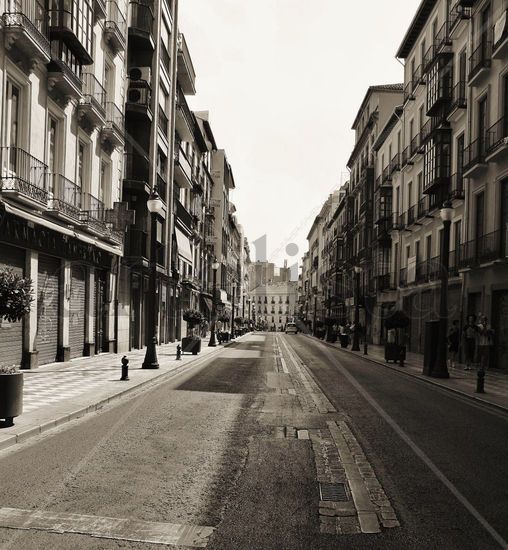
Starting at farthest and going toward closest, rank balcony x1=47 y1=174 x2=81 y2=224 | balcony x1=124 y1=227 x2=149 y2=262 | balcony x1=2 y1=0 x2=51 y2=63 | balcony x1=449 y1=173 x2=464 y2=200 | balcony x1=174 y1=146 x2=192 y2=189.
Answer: balcony x1=174 y1=146 x2=192 y2=189 < balcony x1=449 y1=173 x2=464 y2=200 < balcony x1=124 y1=227 x2=149 y2=262 < balcony x1=47 y1=174 x2=81 y2=224 < balcony x1=2 y1=0 x2=51 y2=63

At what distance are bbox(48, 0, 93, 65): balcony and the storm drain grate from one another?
15.3 m

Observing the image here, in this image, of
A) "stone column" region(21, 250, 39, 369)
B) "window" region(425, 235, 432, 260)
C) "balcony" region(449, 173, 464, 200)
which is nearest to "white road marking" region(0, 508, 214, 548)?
"stone column" region(21, 250, 39, 369)

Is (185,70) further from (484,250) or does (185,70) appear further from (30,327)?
(30,327)

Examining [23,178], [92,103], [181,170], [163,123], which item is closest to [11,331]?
[23,178]

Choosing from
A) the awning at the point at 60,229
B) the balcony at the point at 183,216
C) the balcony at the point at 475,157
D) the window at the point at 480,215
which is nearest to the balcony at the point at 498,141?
the balcony at the point at 475,157

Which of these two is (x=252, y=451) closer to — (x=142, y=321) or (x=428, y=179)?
(x=142, y=321)

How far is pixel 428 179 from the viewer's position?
29.5 meters

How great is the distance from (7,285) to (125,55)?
18354mm

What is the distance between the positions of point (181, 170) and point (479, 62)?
62.2 ft

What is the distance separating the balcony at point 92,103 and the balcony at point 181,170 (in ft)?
44.7

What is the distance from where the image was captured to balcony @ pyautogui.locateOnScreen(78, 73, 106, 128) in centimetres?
1912

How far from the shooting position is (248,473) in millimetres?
6020

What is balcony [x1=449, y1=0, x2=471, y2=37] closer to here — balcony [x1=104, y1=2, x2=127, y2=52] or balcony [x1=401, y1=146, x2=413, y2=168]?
balcony [x1=401, y1=146, x2=413, y2=168]

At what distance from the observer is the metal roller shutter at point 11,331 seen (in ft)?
46.7
